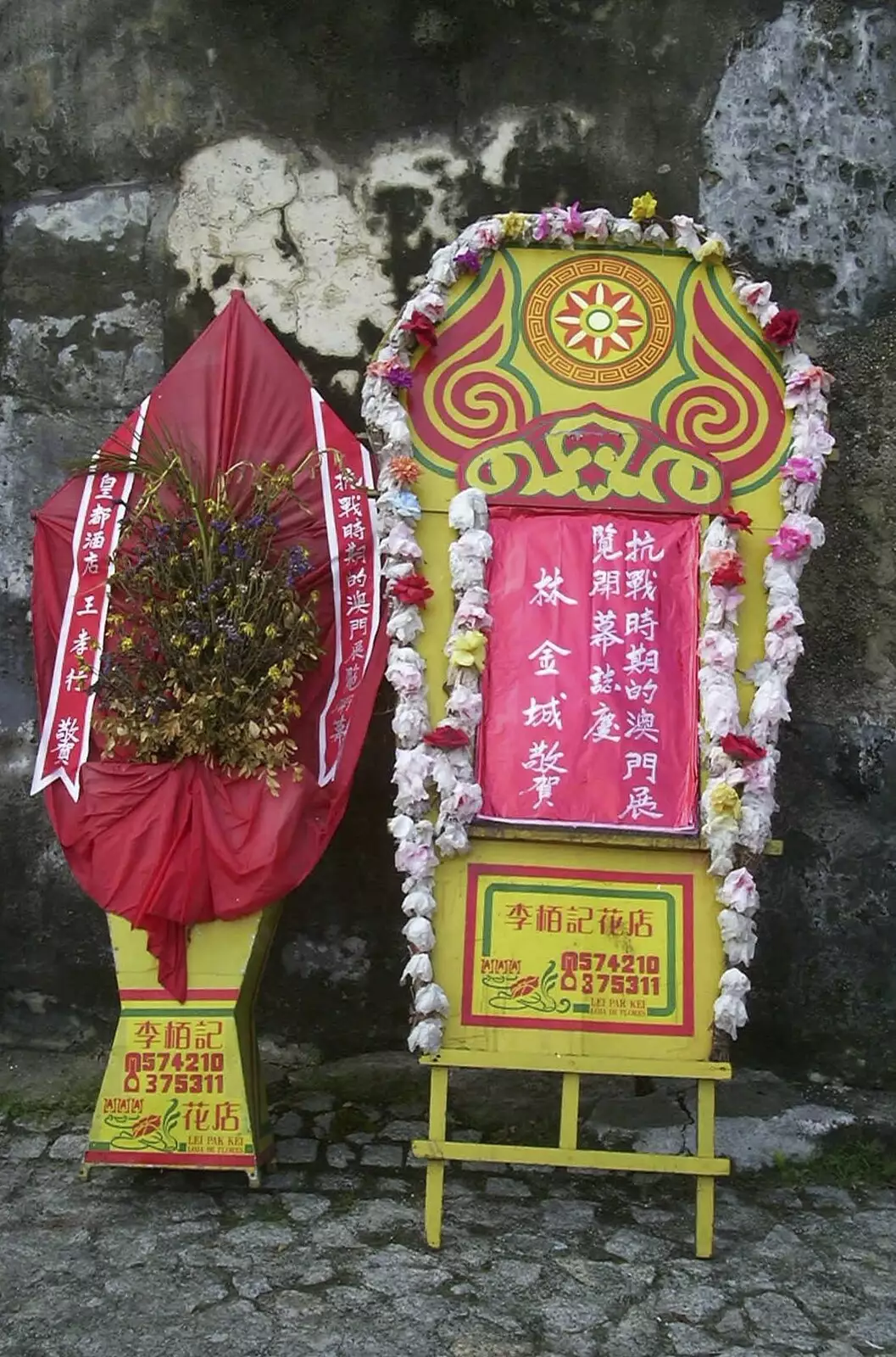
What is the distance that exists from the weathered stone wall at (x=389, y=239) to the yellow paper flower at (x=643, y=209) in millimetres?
693

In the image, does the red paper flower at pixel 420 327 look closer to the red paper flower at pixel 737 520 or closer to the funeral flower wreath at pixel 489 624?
the funeral flower wreath at pixel 489 624

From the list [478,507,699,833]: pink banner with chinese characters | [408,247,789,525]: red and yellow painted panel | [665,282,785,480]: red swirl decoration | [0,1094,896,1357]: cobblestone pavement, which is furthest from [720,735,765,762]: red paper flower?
[0,1094,896,1357]: cobblestone pavement

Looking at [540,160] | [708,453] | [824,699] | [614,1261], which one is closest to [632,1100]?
[614,1261]

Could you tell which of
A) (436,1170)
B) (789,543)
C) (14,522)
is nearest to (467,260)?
(789,543)

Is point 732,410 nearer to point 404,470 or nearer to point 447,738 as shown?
point 404,470

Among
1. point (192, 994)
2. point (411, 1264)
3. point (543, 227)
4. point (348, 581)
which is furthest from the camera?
point (348, 581)

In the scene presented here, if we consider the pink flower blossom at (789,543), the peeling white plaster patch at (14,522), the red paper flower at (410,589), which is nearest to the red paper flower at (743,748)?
the pink flower blossom at (789,543)

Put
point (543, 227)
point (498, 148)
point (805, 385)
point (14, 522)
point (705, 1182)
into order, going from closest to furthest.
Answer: point (705, 1182), point (805, 385), point (543, 227), point (498, 148), point (14, 522)

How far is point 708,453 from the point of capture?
12.0ft

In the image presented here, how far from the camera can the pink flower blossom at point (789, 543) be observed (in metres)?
3.54

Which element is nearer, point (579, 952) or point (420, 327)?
point (579, 952)

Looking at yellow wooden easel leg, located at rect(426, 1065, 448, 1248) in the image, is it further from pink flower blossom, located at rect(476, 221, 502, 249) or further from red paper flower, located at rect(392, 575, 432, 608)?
pink flower blossom, located at rect(476, 221, 502, 249)

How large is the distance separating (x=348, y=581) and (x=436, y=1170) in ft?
5.54

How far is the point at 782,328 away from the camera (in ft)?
12.1
